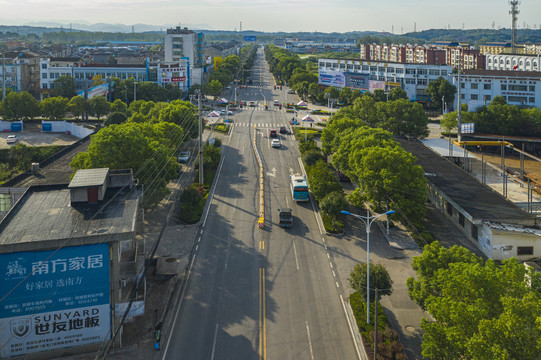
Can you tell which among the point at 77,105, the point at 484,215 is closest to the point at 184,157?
the point at 77,105

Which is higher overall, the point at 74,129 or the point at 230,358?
the point at 74,129

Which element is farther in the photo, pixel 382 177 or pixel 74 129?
pixel 74 129

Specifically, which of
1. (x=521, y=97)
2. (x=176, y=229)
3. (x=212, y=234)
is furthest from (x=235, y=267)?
(x=521, y=97)

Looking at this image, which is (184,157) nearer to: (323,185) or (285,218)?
(323,185)

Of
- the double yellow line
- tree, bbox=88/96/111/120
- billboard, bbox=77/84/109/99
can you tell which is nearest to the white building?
tree, bbox=88/96/111/120

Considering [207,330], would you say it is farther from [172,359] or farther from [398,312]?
[398,312]
